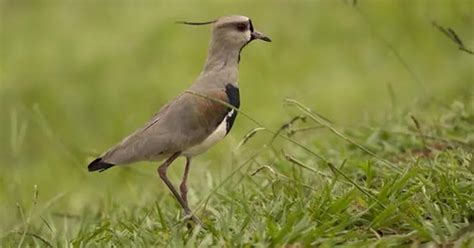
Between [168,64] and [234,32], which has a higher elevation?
[234,32]

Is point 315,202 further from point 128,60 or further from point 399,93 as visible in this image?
point 128,60

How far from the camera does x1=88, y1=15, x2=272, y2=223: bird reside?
378 centimetres

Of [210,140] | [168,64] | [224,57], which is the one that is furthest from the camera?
[168,64]

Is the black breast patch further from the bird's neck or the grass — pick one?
the grass

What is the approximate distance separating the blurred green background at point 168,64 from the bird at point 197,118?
11.5ft

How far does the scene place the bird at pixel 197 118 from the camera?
3777 mm

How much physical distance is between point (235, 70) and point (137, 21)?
6842 millimetres

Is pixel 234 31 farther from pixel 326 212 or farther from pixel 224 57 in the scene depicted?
pixel 326 212

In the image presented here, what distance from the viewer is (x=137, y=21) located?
34.9 ft

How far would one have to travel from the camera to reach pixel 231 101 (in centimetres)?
386

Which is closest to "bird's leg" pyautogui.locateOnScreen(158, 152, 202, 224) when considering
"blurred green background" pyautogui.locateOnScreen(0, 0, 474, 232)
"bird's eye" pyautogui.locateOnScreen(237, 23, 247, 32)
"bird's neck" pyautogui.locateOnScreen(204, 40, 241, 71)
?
"bird's neck" pyautogui.locateOnScreen(204, 40, 241, 71)

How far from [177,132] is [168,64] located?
6176 mm

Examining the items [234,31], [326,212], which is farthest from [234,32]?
[326,212]

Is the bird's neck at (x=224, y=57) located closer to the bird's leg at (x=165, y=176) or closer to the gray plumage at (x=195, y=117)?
the gray plumage at (x=195, y=117)
